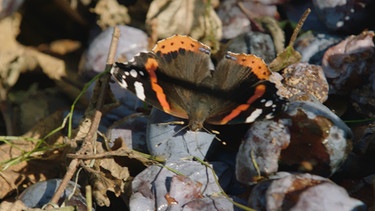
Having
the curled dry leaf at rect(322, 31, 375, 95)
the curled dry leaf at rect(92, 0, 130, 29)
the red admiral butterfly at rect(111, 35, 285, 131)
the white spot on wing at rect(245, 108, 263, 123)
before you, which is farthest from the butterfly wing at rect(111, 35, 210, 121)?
the curled dry leaf at rect(92, 0, 130, 29)

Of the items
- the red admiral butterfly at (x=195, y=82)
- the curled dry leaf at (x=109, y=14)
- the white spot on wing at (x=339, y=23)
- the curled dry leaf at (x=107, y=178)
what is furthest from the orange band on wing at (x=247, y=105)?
the curled dry leaf at (x=109, y=14)

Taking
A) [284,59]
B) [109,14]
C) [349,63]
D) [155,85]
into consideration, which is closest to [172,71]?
[155,85]

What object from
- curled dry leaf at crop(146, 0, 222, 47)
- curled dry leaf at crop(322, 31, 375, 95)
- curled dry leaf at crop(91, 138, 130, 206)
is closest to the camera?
curled dry leaf at crop(91, 138, 130, 206)

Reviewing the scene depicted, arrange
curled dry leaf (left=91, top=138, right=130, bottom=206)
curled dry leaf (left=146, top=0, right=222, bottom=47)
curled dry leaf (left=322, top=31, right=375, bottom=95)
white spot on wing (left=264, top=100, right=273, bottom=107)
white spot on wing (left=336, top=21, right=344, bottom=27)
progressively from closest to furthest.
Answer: white spot on wing (left=264, top=100, right=273, bottom=107), curled dry leaf (left=91, top=138, right=130, bottom=206), curled dry leaf (left=322, top=31, right=375, bottom=95), white spot on wing (left=336, top=21, right=344, bottom=27), curled dry leaf (left=146, top=0, right=222, bottom=47)

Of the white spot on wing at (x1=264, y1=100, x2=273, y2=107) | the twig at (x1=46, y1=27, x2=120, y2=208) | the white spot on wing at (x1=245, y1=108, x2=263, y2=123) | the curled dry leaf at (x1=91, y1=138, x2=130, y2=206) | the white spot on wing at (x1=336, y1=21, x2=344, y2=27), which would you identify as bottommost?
the curled dry leaf at (x1=91, y1=138, x2=130, y2=206)

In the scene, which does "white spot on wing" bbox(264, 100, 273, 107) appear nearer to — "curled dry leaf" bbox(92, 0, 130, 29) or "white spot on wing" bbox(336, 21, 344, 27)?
"white spot on wing" bbox(336, 21, 344, 27)

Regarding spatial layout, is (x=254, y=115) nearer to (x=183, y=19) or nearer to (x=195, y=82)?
(x=195, y=82)

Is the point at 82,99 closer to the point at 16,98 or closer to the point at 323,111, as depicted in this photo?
the point at 16,98

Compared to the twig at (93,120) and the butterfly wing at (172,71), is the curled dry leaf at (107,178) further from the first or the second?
the butterfly wing at (172,71)
